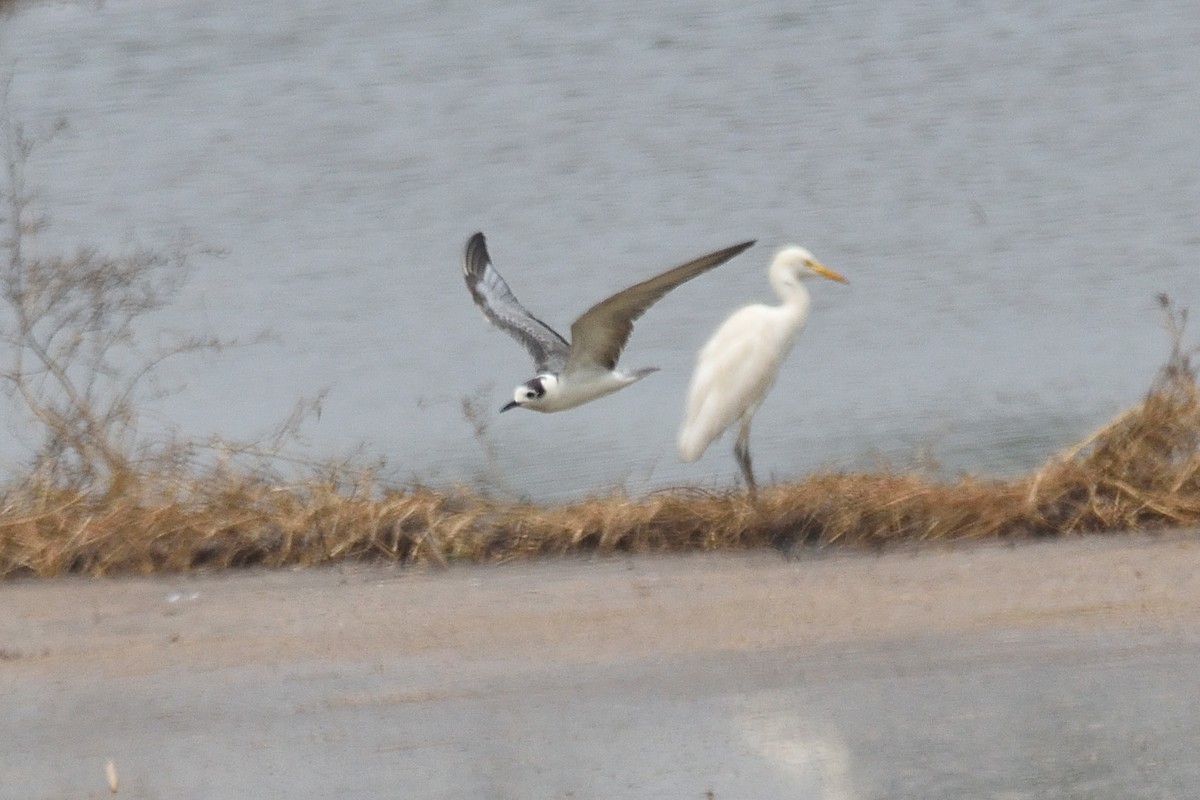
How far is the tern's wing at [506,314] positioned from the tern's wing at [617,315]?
0.45 meters

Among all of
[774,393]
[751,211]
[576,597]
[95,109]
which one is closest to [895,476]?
[576,597]

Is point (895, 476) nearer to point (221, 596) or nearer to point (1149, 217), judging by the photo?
point (221, 596)

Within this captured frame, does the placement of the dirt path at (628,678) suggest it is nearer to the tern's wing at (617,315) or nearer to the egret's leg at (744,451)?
the egret's leg at (744,451)

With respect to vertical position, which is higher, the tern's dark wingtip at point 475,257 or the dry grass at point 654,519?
the tern's dark wingtip at point 475,257

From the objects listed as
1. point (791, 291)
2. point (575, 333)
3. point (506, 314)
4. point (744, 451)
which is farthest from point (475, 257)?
point (744, 451)

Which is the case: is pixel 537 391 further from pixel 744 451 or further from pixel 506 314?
pixel 744 451

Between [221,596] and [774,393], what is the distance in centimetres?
451

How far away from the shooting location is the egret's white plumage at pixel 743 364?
834 cm

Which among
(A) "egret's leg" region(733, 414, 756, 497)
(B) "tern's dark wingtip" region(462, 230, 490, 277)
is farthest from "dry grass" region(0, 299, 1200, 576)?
(B) "tern's dark wingtip" region(462, 230, 490, 277)

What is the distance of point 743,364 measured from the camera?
841 cm

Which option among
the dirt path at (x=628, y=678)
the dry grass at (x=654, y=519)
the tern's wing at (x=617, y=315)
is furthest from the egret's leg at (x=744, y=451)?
the dirt path at (x=628, y=678)

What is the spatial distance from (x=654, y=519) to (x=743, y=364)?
106 centimetres

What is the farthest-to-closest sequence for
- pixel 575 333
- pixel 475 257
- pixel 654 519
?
pixel 475 257 < pixel 575 333 < pixel 654 519

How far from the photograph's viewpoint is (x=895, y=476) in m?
7.80
